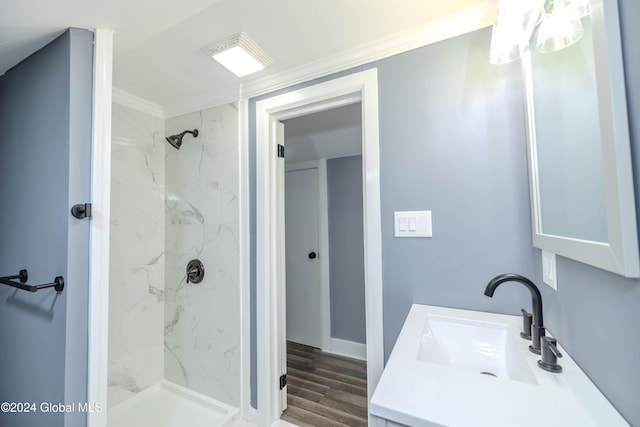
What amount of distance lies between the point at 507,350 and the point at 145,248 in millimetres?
2324

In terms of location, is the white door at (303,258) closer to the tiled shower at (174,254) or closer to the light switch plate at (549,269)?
the tiled shower at (174,254)

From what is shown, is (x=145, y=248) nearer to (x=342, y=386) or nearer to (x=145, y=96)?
(x=145, y=96)

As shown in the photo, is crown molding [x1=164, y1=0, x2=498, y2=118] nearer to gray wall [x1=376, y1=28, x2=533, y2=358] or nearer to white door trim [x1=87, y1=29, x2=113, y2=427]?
gray wall [x1=376, y1=28, x2=533, y2=358]

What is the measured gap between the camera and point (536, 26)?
35.1 inches

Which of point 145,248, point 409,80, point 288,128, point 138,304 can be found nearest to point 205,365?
point 138,304

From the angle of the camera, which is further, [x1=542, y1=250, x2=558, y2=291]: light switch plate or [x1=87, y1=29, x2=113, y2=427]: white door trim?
[x1=87, y1=29, x2=113, y2=427]: white door trim

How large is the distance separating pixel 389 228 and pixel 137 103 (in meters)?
2.09

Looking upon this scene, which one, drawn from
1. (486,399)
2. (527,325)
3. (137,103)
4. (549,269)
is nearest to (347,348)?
(527,325)

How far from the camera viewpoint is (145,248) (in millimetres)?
2008

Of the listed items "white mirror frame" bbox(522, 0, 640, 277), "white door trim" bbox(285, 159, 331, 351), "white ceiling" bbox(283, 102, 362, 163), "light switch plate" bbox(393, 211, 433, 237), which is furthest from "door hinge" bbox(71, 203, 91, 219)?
"white door trim" bbox(285, 159, 331, 351)

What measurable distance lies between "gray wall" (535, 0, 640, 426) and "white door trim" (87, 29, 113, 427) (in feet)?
5.36

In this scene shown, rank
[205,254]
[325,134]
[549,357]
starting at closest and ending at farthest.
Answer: [549,357] → [205,254] → [325,134]

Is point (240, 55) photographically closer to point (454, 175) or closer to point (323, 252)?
point (454, 175)

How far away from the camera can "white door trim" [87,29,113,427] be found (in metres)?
1.08
